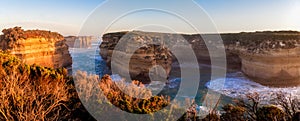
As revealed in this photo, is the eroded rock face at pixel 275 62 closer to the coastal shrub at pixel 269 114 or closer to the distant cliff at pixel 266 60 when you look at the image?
the distant cliff at pixel 266 60

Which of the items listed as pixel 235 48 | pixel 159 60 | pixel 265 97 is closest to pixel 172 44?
pixel 235 48

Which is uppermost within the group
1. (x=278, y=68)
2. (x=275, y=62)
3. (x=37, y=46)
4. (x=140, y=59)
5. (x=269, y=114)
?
(x=37, y=46)

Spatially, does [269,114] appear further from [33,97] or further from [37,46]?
[37,46]

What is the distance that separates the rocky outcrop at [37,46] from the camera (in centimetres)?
3234

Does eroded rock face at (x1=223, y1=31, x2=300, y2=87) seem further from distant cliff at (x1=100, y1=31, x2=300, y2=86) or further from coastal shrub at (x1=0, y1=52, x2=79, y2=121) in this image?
coastal shrub at (x1=0, y1=52, x2=79, y2=121)

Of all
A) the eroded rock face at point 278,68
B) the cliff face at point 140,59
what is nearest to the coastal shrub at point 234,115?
the cliff face at point 140,59

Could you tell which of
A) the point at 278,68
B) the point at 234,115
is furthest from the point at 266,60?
the point at 234,115

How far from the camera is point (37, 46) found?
116ft

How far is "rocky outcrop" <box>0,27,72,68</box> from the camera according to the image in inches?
1273

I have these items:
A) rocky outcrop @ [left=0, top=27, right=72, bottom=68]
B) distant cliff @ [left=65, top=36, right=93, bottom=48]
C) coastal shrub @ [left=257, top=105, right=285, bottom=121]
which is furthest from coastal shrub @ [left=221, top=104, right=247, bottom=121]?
distant cliff @ [left=65, top=36, right=93, bottom=48]

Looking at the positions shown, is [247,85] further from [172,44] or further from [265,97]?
[172,44]

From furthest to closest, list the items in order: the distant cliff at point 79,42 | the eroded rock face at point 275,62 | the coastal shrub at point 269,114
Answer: the distant cliff at point 79,42, the eroded rock face at point 275,62, the coastal shrub at point 269,114

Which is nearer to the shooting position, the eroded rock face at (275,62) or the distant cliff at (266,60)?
the eroded rock face at (275,62)

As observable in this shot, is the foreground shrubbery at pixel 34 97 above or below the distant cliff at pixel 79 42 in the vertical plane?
below
